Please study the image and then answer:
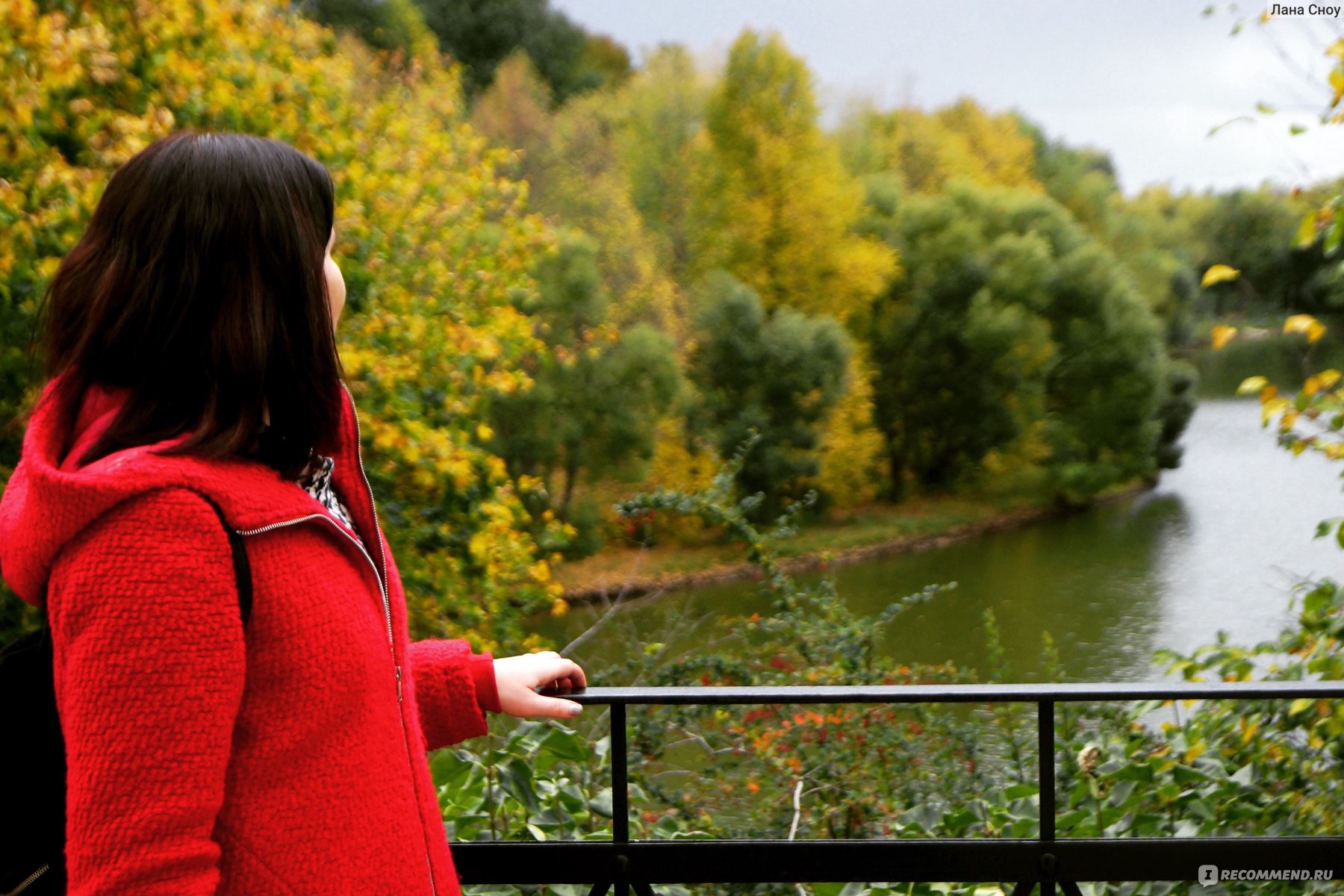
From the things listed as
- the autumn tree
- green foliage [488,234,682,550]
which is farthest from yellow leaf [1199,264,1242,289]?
the autumn tree

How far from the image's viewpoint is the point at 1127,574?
639 inches

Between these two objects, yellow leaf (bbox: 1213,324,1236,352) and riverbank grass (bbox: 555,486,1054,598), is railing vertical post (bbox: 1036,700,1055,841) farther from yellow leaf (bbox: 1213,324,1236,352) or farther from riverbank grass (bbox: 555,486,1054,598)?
riverbank grass (bbox: 555,486,1054,598)

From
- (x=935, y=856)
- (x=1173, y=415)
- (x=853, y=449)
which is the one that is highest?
(x=935, y=856)

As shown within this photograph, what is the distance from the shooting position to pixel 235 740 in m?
0.71

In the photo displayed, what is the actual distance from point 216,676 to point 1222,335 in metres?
2.50

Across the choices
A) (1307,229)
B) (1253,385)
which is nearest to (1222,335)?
(1253,385)

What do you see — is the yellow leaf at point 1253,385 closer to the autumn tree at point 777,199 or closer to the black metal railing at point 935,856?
the black metal railing at point 935,856

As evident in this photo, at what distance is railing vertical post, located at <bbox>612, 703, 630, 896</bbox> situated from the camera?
1231 millimetres

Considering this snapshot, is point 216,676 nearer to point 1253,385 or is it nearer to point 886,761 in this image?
point 1253,385

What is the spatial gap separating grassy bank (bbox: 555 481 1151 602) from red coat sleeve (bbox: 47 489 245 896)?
13.8 meters

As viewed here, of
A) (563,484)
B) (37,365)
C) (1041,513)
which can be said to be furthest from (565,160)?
(37,365)

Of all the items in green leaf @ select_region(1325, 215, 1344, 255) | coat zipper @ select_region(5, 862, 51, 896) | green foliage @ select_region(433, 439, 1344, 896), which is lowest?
green foliage @ select_region(433, 439, 1344, 896)

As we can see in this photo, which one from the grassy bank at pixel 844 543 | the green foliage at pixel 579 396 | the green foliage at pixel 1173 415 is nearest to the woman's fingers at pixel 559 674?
the grassy bank at pixel 844 543

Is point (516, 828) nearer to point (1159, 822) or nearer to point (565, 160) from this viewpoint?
point (1159, 822)
